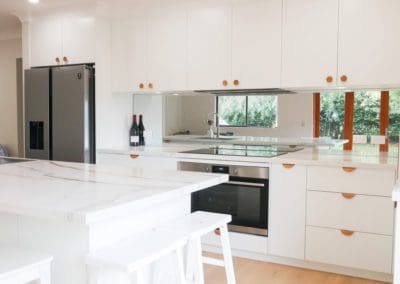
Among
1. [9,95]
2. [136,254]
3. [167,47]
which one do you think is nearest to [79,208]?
[136,254]

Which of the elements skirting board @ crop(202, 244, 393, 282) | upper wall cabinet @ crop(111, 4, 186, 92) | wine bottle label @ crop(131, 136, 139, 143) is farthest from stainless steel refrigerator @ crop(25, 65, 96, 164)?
skirting board @ crop(202, 244, 393, 282)

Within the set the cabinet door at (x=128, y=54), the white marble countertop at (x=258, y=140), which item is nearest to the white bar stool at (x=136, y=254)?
the white marble countertop at (x=258, y=140)

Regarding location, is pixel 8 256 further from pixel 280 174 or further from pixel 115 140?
pixel 115 140

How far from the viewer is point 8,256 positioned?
1.53 m

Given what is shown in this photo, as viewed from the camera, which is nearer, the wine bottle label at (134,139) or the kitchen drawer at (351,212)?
the kitchen drawer at (351,212)

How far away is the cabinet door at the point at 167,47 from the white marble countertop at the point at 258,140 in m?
0.62

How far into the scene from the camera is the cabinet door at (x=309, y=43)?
3045 millimetres

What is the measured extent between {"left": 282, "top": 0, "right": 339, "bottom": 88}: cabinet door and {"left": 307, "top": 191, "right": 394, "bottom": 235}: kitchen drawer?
84 centimetres

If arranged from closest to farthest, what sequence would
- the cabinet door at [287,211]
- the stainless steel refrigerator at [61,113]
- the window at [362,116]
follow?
the cabinet door at [287,211] < the window at [362,116] < the stainless steel refrigerator at [61,113]

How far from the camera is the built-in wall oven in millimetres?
3145

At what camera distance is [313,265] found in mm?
3033

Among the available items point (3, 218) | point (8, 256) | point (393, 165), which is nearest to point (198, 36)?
point (393, 165)

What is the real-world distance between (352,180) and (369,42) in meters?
0.98

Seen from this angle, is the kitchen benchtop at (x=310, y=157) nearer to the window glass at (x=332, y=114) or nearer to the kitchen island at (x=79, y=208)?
the window glass at (x=332, y=114)
